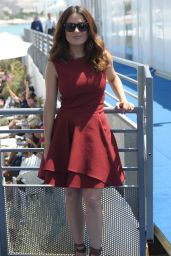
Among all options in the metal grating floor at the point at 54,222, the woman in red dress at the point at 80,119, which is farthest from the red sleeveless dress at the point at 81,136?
the metal grating floor at the point at 54,222

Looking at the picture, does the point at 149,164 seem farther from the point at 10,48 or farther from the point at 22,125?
the point at 10,48

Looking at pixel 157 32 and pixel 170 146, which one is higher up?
pixel 157 32

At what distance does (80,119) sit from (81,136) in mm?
108

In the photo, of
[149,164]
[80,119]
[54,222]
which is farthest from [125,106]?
[54,222]

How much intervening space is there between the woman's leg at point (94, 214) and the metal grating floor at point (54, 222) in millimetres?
431

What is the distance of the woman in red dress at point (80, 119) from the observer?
3.22 meters

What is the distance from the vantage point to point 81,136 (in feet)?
10.8

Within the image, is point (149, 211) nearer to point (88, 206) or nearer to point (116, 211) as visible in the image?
point (116, 211)

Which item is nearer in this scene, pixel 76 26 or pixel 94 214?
pixel 76 26

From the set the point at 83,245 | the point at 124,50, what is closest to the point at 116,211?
the point at 83,245

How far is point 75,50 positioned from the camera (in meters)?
3.27

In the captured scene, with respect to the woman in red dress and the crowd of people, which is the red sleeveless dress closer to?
the woman in red dress

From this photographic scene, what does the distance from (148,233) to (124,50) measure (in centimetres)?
1541

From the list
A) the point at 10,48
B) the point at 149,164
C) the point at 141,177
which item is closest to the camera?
the point at 141,177
